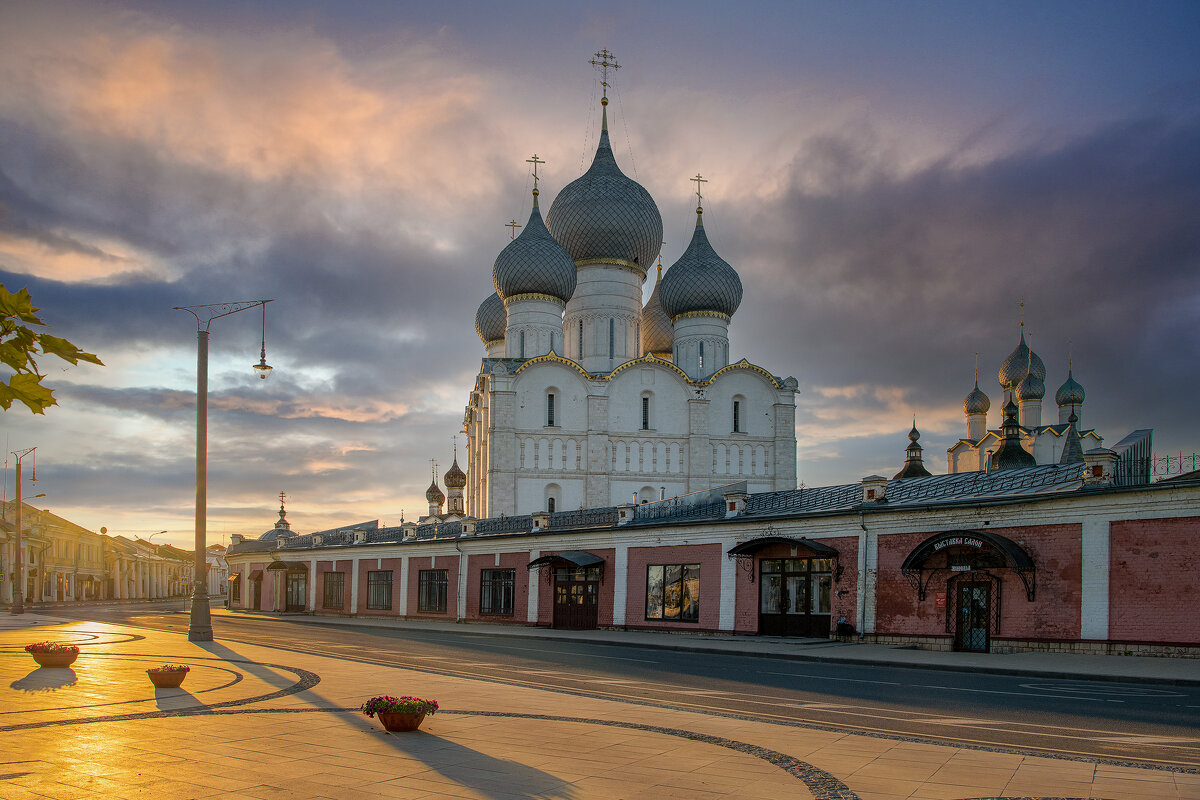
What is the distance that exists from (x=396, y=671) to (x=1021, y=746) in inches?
451

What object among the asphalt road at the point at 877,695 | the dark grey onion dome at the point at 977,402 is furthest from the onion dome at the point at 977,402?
the asphalt road at the point at 877,695

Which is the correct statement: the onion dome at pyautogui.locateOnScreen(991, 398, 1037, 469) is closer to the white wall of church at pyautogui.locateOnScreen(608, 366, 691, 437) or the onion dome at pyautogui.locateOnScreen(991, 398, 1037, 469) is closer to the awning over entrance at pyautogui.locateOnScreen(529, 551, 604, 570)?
the white wall of church at pyautogui.locateOnScreen(608, 366, 691, 437)

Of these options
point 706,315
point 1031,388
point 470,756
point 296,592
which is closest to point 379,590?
point 296,592

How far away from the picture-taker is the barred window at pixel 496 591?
132 ft

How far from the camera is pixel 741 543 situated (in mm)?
30469

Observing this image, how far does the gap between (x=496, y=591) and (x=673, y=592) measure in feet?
34.8

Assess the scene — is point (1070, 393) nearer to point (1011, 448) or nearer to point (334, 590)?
point (1011, 448)

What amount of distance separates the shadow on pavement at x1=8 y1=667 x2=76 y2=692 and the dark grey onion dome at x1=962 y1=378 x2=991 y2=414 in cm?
7080

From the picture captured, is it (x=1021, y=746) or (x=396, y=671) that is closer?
(x=1021, y=746)

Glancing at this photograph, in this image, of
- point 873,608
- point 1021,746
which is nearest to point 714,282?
point 873,608

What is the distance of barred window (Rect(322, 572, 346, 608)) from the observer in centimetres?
5206

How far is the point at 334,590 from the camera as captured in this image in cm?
5288

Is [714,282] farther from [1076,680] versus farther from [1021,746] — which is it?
[1021,746]

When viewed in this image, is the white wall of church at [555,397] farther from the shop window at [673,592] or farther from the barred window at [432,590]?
the shop window at [673,592]
